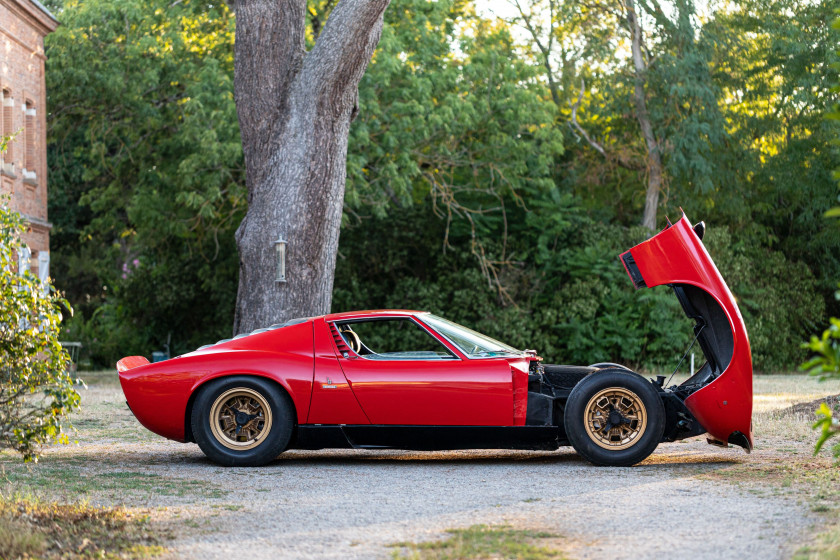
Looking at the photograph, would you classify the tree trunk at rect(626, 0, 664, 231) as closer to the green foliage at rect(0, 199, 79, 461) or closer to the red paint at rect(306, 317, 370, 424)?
the red paint at rect(306, 317, 370, 424)

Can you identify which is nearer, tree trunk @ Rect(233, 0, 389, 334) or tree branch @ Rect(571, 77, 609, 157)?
tree trunk @ Rect(233, 0, 389, 334)

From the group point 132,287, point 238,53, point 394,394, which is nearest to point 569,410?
point 394,394

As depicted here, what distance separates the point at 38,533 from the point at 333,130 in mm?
8317

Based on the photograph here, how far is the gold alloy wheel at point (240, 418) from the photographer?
27.4 feet

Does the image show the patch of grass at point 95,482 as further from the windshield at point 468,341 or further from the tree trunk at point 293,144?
the tree trunk at point 293,144

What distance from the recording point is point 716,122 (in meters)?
23.8

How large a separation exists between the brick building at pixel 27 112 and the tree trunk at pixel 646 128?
1399cm

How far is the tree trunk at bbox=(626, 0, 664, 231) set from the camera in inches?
974

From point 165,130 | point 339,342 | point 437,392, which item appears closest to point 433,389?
point 437,392

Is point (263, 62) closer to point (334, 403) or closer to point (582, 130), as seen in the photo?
point (334, 403)

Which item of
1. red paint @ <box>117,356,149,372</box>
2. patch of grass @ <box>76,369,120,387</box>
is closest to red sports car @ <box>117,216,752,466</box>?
red paint @ <box>117,356,149,372</box>

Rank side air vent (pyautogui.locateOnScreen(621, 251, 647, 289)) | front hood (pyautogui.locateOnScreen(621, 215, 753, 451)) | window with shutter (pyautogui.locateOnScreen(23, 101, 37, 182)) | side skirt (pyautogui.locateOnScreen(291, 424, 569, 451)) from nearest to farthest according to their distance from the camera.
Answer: front hood (pyautogui.locateOnScreen(621, 215, 753, 451)) → side skirt (pyautogui.locateOnScreen(291, 424, 569, 451)) → side air vent (pyautogui.locateOnScreen(621, 251, 647, 289)) → window with shutter (pyautogui.locateOnScreen(23, 101, 37, 182))

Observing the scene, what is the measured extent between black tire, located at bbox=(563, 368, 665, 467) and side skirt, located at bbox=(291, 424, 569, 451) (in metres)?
0.22

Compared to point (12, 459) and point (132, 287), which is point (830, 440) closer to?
point (12, 459)
